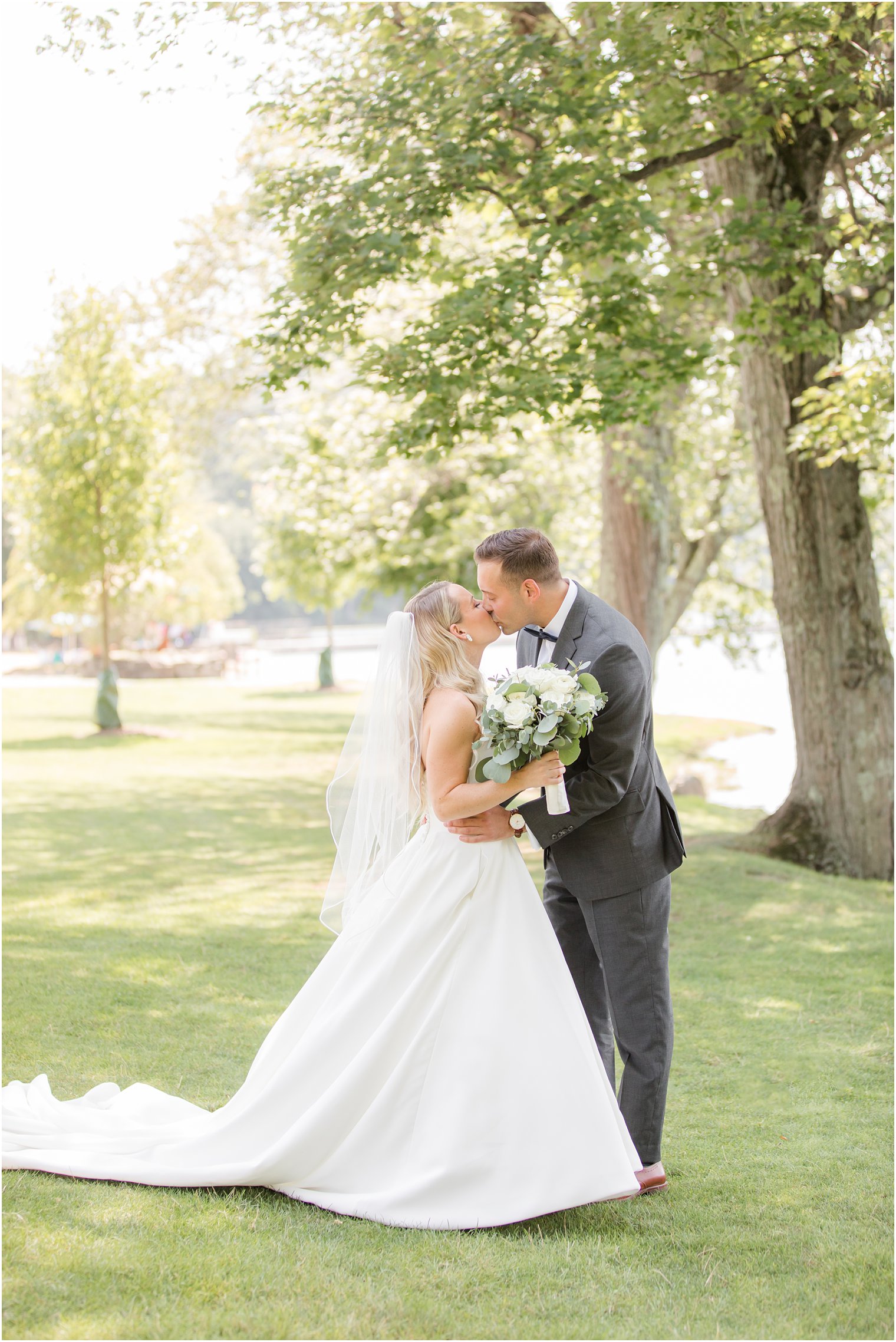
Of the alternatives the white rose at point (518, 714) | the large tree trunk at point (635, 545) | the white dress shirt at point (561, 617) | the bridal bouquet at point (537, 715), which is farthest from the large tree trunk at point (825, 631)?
the white rose at point (518, 714)

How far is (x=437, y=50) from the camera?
8.53 m

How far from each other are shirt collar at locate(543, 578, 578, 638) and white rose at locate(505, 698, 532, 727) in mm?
594

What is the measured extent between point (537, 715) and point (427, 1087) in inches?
51.2

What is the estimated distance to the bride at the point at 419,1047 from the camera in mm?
3842

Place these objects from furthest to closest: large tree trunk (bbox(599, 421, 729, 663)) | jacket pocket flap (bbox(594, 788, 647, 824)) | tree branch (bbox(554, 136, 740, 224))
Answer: large tree trunk (bbox(599, 421, 729, 663)) < tree branch (bbox(554, 136, 740, 224)) < jacket pocket flap (bbox(594, 788, 647, 824))

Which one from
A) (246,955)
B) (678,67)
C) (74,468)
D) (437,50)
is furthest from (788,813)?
(74,468)

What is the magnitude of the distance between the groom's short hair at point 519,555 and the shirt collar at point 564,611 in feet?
0.38

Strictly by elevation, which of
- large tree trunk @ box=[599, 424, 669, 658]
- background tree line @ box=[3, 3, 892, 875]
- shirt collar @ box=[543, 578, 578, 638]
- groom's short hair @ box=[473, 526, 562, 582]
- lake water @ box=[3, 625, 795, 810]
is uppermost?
background tree line @ box=[3, 3, 892, 875]

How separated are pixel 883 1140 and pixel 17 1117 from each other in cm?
351

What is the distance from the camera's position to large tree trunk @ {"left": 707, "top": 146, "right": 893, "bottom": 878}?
10.2 m

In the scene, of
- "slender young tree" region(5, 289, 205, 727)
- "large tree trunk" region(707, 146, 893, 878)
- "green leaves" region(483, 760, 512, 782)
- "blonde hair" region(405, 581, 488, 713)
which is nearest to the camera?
"green leaves" region(483, 760, 512, 782)

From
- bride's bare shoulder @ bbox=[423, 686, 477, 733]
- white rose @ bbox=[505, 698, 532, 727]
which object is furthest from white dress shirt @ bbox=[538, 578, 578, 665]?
white rose @ bbox=[505, 698, 532, 727]

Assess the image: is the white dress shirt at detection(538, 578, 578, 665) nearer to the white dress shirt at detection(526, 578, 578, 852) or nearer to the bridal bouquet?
the white dress shirt at detection(526, 578, 578, 852)

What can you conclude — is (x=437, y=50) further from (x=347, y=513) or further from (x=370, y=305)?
(x=347, y=513)
